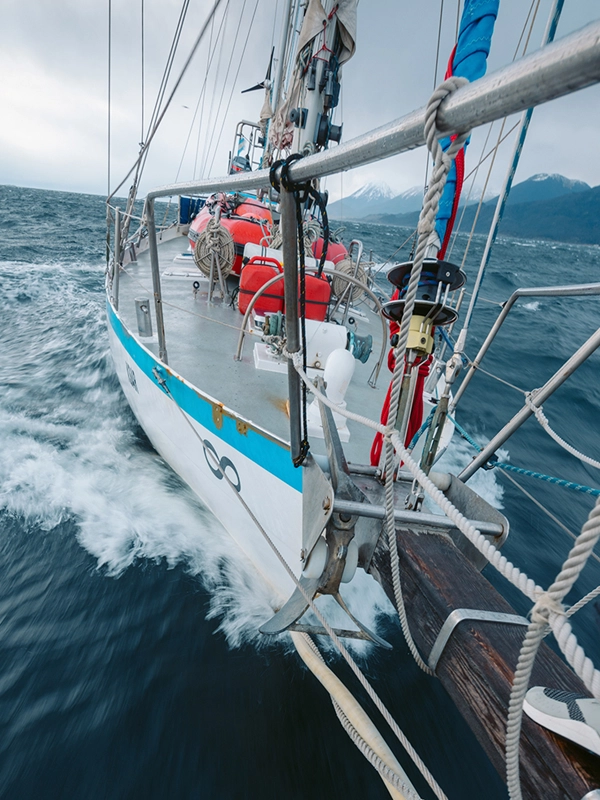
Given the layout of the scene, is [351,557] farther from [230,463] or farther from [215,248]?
[215,248]

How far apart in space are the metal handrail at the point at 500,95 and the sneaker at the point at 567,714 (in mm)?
1180

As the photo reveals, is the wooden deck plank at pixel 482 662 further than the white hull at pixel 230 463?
No

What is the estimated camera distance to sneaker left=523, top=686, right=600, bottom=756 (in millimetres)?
834

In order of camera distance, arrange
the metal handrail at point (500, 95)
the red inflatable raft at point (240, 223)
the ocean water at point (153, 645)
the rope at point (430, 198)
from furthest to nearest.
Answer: the red inflatable raft at point (240, 223) → the ocean water at point (153, 645) → the rope at point (430, 198) → the metal handrail at point (500, 95)

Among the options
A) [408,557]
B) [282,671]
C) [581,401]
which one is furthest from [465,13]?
[581,401]

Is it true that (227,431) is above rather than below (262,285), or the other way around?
below

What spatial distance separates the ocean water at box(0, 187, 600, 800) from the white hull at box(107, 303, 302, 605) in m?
0.50

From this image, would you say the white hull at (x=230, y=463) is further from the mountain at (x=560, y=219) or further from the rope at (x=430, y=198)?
the mountain at (x=560, y=219)

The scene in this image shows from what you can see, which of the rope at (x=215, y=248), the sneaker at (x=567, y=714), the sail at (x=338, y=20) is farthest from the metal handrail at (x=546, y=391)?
the sail at (x=338, y=20)

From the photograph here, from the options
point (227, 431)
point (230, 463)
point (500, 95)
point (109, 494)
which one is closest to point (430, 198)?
point (500, 95)

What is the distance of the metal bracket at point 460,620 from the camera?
3.84 feet

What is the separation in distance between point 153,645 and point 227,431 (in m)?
1.81

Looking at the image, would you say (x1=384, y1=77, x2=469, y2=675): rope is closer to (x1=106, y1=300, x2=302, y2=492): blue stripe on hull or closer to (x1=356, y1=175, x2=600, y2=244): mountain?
(x1=106, y1=300, x2=302, y2=492): blue stripe on hull

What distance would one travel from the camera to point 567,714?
2.91 feet
